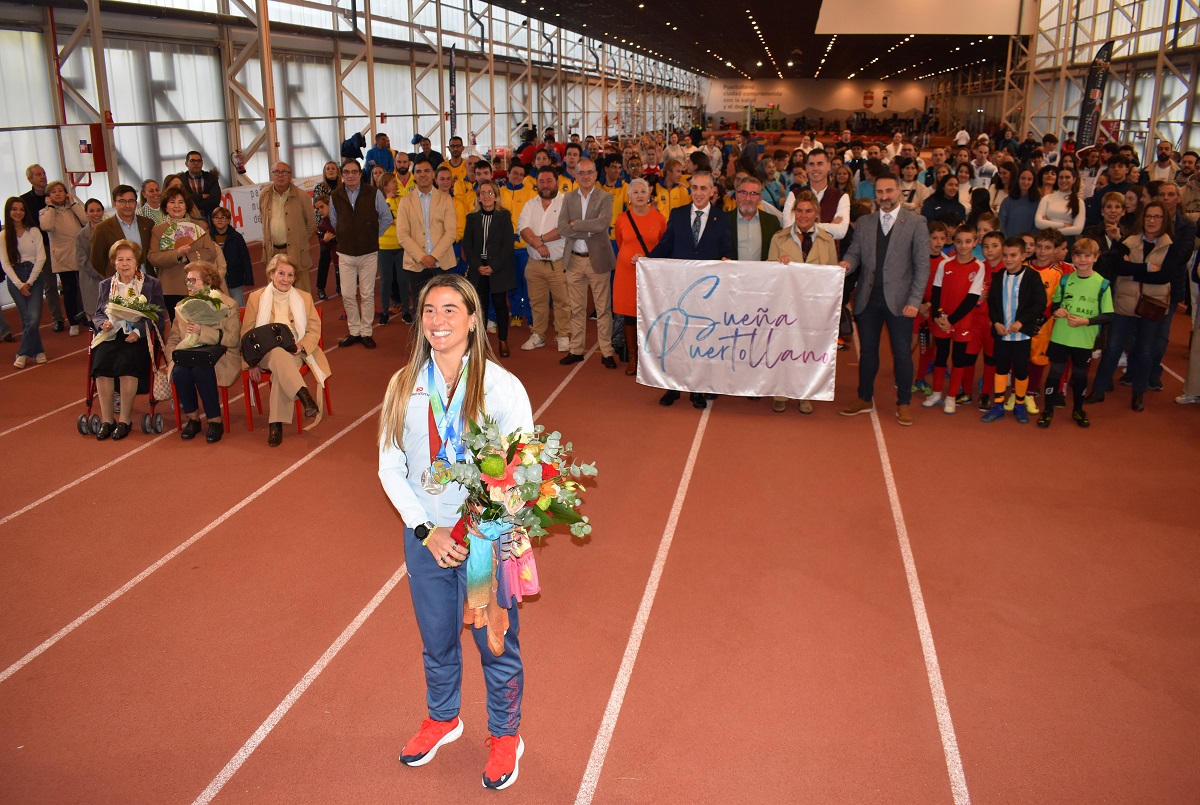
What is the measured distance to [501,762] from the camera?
394 centimetres

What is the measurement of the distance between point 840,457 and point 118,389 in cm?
656

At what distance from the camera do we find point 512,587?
3.62m

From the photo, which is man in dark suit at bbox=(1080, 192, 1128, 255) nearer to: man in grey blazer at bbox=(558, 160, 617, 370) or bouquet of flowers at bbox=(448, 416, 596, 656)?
man in grey blazer at bbox=(558, 160, 617, 370)

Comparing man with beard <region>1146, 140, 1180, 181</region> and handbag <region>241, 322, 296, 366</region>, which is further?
man with beard <region>1146, 140, 1180, 181</region>

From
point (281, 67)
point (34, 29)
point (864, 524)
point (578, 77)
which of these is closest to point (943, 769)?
point (864, 524)

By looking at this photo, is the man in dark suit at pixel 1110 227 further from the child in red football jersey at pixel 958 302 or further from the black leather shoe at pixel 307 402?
the black leather shoe at pixel 307 402

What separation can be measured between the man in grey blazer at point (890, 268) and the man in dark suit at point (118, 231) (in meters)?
7.48

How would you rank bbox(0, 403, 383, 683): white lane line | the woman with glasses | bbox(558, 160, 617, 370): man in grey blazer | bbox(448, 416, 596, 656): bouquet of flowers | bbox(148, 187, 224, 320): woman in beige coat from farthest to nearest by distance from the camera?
1. bbox(558, 160, 617, 370): man in grey blazer
2. bbox(148, 187, 224, 320): woman in beige coat
3. the woman with glasses
4. bbox(0, 403, 383, 683): white lane line
5. bbox(448, 416, 596, 656): bouquet of flowers

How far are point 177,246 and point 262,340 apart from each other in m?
2.39

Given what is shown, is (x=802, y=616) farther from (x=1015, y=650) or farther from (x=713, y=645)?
(x=1015, y=650)

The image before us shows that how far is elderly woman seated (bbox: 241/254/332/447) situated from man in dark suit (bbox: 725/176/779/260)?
157 inches

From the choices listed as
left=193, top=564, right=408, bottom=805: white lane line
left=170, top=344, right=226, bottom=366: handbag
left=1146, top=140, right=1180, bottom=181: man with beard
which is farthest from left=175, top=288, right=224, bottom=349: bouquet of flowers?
left=1146, top=140, right=1180, bottom=181: man with beard

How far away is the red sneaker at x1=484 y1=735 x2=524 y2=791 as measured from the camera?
3.94 metres

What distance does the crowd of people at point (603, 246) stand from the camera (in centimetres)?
862
